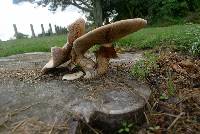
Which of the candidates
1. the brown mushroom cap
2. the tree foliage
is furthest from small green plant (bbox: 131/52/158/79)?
the tree foliage

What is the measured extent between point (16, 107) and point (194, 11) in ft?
64.4

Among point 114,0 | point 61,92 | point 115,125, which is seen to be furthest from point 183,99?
point 114,0

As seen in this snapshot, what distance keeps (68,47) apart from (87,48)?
0.25 metres

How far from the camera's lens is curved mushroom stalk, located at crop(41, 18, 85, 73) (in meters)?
4.11

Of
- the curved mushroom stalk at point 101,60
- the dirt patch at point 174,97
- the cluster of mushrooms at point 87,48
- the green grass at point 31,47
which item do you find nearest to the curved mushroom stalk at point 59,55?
the cluster of mushrooms at point 87,48

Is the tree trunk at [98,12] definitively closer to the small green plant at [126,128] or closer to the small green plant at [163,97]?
the small green plant at [163,97]

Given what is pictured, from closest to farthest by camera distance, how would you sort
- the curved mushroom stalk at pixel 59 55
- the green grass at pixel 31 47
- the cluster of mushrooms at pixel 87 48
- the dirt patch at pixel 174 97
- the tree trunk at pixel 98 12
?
the dirt patch at pixel 174 97 → the cluster of mushrooms at pixel 87 48 → the curved mushroom stalk at pixel 59 55 → the green grass at pixel 31 47 → the tree trunk at pixel 98 12

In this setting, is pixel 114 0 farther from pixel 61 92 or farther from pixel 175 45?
pixel 61 92

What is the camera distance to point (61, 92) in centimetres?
386

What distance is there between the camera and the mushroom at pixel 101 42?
3693 millimetres

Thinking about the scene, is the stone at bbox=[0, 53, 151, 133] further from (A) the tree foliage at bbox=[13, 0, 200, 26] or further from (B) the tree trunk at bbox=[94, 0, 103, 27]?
(B) the tree trunk at bbox=[94, 0, 103, 27]

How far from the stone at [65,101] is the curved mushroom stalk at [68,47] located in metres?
0.17

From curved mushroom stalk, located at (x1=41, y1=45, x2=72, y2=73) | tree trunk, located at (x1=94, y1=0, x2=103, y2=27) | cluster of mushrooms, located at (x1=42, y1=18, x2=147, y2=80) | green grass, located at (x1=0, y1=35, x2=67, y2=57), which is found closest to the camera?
cluster of mushrooms, located at (x1=42, y1=18, x2=147, y2=80)

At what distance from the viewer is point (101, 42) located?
3.96m
